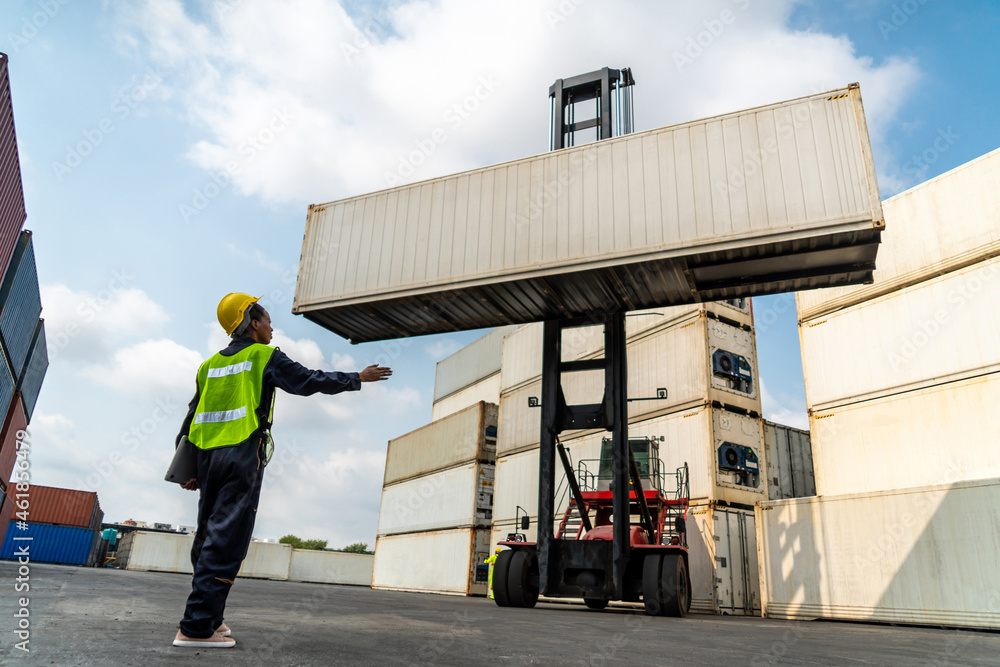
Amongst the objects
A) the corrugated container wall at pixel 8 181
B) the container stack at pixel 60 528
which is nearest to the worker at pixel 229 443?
the corrugated container wall at pixel 8 181

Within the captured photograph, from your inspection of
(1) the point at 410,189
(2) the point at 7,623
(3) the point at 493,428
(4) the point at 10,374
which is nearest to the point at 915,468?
(1) the point at 410,189

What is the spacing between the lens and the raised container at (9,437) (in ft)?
59.6

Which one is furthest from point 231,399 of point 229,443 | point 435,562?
point 435,562

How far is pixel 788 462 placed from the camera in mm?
13664

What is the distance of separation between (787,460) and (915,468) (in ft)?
14.5

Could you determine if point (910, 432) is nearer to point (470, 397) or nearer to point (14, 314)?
point (470, 397)

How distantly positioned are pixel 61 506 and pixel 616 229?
33843 mm

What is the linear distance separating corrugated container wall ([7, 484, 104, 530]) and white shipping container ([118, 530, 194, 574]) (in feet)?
7.60

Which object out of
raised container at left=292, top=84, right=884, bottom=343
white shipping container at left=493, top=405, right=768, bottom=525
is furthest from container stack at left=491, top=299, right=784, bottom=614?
raised container at left=292, top=84, right=884, bottom=343

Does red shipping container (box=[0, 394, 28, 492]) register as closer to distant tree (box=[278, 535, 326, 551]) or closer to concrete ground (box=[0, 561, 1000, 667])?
concrete ground (box=[0, 561, 1000, 667])

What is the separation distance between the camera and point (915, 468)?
933 centimetres

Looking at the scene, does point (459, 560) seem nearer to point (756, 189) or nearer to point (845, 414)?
point (845, 414)

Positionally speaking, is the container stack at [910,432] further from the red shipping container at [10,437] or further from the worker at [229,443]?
the red shipping container at [10,437]

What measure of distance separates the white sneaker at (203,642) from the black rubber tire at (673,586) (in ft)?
21.5
